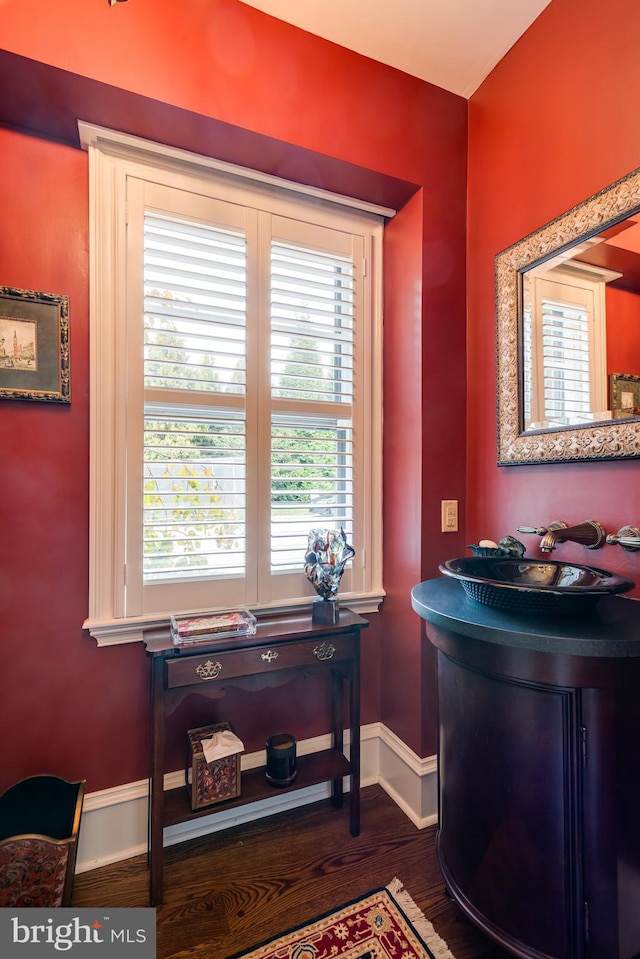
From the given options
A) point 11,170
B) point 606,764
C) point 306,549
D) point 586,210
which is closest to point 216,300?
point 11,170

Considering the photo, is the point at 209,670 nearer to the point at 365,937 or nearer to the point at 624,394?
the point at 365,937

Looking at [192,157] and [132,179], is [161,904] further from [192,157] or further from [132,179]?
[192,157]

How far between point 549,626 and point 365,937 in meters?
1.13

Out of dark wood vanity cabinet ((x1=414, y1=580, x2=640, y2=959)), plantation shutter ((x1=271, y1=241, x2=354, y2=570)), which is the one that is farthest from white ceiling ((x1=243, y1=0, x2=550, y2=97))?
dark wood vanity cabinet ((x1=414, y1=580, x2=640, y2=959))

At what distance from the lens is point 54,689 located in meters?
1.58

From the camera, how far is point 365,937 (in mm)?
1338

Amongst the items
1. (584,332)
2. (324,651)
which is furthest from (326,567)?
(584,332)

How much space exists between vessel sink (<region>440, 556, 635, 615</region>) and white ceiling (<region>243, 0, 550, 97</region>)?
1.97 metres

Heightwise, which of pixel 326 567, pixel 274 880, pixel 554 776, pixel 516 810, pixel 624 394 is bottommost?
pixel 274 880

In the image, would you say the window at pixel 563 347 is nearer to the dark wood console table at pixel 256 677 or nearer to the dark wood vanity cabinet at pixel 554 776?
the dark wood vanity cabinet at pixel 554 776

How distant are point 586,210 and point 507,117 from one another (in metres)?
0.67

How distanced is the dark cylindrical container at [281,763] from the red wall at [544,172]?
1.13 meters

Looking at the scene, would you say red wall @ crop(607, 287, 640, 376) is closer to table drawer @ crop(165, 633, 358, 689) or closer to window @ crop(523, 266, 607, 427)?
window @ crop(523, 266, 607, 427)

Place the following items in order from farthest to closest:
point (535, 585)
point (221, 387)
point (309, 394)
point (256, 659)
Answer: point (309, 394) < point (221, 387) < point (256, 659) < point (535, 585)
